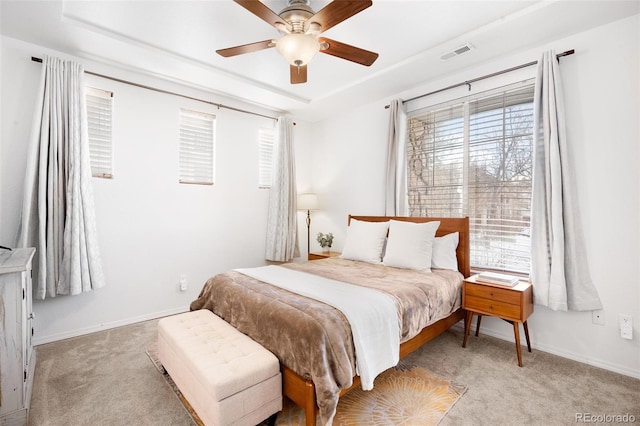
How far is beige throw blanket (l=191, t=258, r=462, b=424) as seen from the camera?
1.53m

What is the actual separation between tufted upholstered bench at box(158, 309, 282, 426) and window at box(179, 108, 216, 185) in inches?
87.5

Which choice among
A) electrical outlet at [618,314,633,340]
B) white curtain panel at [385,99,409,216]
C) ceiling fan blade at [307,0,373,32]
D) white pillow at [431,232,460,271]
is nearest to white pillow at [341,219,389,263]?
white curtain panel at [385,99,409,216]

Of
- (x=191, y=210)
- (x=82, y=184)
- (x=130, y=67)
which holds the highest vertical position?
(x=130, y=67)

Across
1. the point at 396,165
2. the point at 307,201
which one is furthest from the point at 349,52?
the point at 307,201

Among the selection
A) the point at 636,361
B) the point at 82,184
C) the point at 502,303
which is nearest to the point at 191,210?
the point at 82,184

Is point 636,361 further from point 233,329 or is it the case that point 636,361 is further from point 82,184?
point 82,184

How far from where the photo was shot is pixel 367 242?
328 cm

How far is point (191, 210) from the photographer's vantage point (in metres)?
3.65

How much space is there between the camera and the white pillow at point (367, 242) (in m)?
3.21

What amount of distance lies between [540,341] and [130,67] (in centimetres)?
481

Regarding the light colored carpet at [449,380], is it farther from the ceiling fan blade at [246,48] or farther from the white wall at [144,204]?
the ceiling fan blade at [246,48]

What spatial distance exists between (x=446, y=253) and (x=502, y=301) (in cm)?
64

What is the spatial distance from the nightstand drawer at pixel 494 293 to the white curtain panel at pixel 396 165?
1.29 metres

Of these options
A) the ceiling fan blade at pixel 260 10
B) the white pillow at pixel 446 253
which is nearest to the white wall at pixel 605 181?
the white pillow at pixel 446 253
